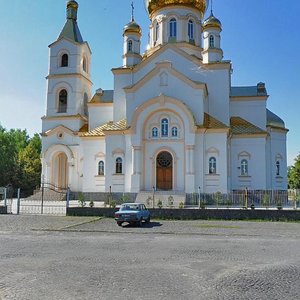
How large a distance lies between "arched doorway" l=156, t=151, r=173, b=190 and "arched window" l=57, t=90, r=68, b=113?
9.86 meters

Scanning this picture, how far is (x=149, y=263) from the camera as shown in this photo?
9148 mm

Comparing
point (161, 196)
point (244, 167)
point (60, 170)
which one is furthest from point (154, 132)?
point (60, 170)

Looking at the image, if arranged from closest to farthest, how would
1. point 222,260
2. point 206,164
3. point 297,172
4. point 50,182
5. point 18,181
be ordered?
point 222,260, point 206,164, point 50,182, point 18,181, point 297,172

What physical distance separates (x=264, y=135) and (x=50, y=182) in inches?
657

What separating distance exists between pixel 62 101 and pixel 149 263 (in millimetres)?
26672

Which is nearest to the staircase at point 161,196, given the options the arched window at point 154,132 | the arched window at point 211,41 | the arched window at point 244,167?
the arched window at point 154,132

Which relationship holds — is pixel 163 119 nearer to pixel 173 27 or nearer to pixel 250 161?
pixel 250 161

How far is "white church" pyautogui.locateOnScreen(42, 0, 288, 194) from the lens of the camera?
2780 centimetres

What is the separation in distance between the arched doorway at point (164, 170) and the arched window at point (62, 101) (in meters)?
9.86

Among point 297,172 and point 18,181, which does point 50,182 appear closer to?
point 18,181

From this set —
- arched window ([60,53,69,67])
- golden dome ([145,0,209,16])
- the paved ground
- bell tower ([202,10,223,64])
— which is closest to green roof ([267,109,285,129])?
bell tower ([202,10,223,64])

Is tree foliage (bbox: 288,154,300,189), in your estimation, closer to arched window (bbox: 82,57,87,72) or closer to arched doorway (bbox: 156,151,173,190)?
arched doorway (bbox: 156,151,173,190)

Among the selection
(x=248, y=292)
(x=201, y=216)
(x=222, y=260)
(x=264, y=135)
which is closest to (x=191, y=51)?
(x=264, y=135)

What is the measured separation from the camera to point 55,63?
3375 centimetres
